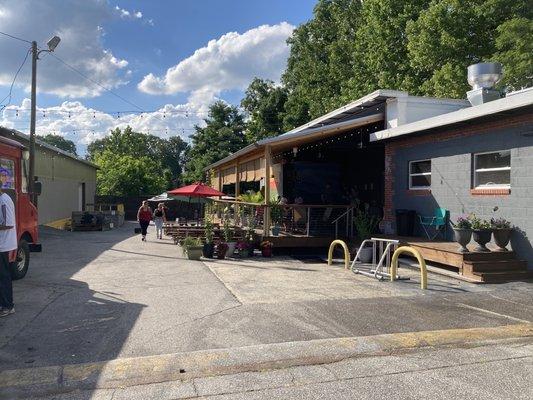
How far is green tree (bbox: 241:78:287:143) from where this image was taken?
42.2 meters

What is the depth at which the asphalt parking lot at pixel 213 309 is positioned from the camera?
5934 mm

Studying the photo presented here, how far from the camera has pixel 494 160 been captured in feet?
35.9

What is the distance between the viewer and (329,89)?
117 feet

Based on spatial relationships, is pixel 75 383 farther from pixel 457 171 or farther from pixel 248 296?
pixel 457 171

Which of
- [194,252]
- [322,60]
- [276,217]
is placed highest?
[322,60]

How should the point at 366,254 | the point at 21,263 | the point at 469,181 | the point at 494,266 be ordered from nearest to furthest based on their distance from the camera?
the point at 494,266 → the point at 21,263 → the point at 469,181 → the point at 366,254

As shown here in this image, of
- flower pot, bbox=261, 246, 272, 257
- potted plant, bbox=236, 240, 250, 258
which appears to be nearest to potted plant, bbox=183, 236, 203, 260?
potted plant, bbox=236, 240, 250, 258

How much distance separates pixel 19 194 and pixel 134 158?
1885 inches

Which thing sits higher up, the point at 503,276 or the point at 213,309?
the point at 503,276

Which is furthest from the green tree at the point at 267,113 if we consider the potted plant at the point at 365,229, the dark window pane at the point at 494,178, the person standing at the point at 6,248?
the person standing at the point at 6,248

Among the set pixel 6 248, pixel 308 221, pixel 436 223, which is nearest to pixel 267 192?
pixel 308 221

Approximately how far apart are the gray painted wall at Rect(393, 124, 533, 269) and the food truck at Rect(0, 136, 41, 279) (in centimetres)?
936

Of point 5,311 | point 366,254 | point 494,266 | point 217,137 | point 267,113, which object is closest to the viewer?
point 5,311

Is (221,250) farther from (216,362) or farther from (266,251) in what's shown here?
(216,362)
